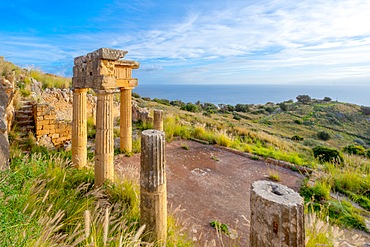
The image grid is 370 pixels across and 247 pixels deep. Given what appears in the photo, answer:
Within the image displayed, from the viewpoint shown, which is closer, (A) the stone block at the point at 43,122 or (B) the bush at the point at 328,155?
(A) the stone block at the point at 43,122

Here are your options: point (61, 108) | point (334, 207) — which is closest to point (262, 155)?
point (334, 207)

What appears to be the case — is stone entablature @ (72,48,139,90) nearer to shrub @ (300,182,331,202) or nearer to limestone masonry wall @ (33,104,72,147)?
limestone masonry wall @ (33,104,72,147)

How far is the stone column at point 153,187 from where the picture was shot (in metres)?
3.97

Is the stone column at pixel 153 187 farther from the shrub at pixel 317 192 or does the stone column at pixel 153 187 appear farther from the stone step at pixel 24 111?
the stone step at pixel 24 111

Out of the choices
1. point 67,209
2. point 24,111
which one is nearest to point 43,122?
point 24,111

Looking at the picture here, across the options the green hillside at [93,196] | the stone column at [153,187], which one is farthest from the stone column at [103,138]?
the stone column at [153,187]

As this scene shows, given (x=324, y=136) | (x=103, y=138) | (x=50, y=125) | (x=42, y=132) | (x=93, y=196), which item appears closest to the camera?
(x=93, y=196)

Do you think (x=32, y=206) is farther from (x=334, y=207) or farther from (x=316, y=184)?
(x=316, y=184)

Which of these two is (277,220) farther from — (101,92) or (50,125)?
(50,125)

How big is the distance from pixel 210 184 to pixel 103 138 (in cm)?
381

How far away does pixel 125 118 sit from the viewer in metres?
9.42

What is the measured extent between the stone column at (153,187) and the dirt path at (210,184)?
2.58ft

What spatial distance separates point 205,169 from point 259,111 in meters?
34.7

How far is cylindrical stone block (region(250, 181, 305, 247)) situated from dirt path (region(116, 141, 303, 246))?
177cm
